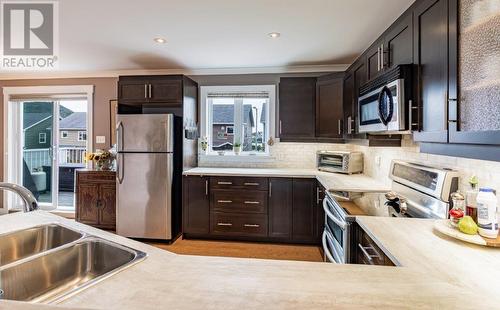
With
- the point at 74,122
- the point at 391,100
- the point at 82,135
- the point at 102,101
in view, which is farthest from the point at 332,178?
the point at 74,122

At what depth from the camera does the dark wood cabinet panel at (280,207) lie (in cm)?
350

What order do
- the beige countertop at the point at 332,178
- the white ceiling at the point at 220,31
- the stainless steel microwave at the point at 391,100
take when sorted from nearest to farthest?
the stainless steel microwave at the point at 391,100 < the white ceiling at the point at 220,31 < the beige countertop at the point at 332,178

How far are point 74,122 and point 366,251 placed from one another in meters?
4.75

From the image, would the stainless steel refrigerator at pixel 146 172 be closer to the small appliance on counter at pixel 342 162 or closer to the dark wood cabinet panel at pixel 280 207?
the dark wood cabinet panel at pixel 280 207

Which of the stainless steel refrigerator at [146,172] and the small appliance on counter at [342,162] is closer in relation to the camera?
the small appliance on counter at [342,162]

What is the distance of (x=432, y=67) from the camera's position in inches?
58.9

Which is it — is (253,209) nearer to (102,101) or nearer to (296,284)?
(296,284)

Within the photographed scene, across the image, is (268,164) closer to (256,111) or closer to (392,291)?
(256,111)

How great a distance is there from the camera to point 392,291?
83 centimetres

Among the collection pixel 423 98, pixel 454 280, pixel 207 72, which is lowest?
pixel 454 280

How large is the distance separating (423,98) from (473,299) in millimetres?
1143

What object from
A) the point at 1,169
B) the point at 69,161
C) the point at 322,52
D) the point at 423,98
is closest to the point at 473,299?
the point at 423,98

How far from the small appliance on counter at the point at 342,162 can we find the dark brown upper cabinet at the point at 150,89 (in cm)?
203

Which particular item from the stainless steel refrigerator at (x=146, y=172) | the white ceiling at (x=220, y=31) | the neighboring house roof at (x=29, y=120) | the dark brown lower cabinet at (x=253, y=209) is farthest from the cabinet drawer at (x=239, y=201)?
the neighboring house roof at (x=29, y=120)
